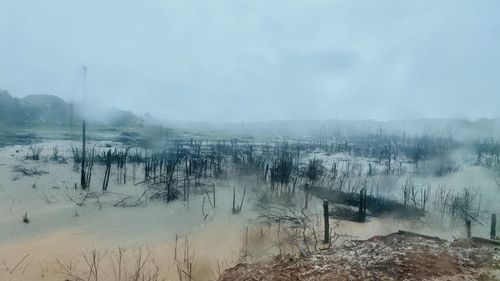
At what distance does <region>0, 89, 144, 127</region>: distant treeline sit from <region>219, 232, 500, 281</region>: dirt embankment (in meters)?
38.4

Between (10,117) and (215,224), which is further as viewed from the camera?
(10,117)

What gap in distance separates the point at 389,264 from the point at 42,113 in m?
50.9

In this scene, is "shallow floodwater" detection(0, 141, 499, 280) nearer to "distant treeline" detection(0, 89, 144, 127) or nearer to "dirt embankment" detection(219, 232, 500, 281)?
"dirt embankment" detection(219, 232, 500, 281)

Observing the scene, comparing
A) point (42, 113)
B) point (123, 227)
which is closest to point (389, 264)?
point (123, 227)

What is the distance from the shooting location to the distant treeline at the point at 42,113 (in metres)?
44.8

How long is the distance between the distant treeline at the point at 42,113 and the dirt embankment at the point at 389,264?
3837cm

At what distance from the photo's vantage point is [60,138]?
3516cm

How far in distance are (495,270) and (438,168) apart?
850 inches

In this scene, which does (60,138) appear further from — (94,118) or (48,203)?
(48,203)

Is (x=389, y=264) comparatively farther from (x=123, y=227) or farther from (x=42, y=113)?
(x=42, y=113)

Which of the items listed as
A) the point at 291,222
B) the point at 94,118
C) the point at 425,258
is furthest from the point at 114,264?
the point at 94,118

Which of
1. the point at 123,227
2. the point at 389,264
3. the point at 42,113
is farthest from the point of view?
the point at 42,113

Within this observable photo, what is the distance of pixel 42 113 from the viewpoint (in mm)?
49719

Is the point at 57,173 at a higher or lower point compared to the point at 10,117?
lower
